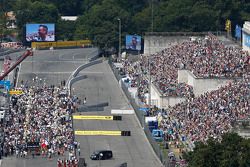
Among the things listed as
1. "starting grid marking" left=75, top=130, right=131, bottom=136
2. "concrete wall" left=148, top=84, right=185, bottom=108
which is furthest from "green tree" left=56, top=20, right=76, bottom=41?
"starting grid marking" left=75, top=130, right=131, bottom=136

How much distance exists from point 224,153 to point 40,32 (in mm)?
89455

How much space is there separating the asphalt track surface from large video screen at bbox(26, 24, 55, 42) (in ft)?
17.3

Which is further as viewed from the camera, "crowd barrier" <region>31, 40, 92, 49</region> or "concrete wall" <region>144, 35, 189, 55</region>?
"crowd barrier" <region>31, 40, 92, 49</region>

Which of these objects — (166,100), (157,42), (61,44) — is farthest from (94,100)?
(61,44)

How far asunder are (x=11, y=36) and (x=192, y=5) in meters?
26.5

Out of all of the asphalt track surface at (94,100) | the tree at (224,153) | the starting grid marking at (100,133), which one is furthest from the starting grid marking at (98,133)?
the tree at (224,153)

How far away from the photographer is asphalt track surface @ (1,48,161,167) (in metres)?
113

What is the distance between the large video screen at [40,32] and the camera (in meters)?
183

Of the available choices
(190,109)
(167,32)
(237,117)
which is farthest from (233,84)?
(167,32)

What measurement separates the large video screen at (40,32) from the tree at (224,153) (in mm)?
86421

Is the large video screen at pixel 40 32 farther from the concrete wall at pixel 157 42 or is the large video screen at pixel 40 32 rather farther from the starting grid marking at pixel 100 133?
the starting grid marking at pixel 100 133

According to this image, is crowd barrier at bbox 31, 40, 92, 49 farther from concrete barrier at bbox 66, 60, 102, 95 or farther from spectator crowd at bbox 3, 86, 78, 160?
spectator crowd at bbox 3, 86, 78, 160

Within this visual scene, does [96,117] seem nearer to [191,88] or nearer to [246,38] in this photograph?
[191,88]

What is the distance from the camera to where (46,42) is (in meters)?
183
